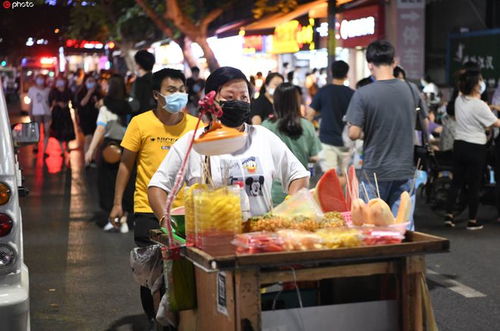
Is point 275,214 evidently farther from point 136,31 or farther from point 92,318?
point 136,31

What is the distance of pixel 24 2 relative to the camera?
2261 cm

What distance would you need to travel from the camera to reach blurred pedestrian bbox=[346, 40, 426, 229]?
7.60 metres

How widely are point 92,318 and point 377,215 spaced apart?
3.65 meters

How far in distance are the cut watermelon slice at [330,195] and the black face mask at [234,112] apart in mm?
511

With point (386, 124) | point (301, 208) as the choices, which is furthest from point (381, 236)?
point (386, 124)

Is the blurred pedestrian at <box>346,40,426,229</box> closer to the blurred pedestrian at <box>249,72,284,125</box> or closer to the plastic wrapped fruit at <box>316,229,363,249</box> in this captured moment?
the blurred pedestrian at <box>249,72,284,125</box>

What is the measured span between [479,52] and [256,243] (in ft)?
51.4

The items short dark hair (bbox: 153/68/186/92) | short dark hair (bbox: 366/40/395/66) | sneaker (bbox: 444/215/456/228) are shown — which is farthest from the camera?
sneaker (bbox: 444/215/456/228)

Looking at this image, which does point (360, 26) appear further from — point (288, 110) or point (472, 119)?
point (288, 110)

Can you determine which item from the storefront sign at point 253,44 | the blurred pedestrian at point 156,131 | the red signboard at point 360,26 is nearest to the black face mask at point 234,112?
the blurred pedestrian at point 156,131

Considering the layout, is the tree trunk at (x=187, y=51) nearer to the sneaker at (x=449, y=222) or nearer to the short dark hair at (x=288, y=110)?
the sneaker at (x=449, y=222)

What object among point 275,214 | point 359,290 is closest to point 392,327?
point 359,290

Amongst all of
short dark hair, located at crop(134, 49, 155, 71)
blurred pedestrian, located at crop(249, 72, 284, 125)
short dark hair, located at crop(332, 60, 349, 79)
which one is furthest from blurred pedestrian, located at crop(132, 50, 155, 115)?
short dark hair, located at crop(332, 60, 349, 79)

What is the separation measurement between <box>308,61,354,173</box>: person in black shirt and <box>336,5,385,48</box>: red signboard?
331 inches
